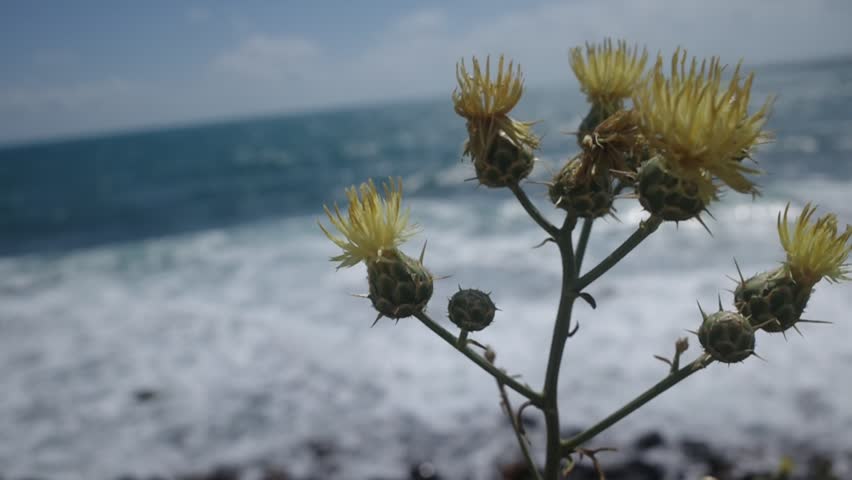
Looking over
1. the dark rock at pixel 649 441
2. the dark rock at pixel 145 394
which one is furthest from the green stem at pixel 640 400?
the dark rock at pixel 145 394

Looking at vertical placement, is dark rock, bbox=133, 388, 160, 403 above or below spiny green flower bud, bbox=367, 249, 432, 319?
below

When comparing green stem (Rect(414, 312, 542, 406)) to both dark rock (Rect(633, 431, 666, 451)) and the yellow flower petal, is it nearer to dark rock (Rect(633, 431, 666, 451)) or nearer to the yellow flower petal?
the yellow flower petal

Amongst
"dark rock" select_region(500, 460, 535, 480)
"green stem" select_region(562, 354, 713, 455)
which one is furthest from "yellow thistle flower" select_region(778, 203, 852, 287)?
"dark rock" select_region(500, 460, 535, 480)

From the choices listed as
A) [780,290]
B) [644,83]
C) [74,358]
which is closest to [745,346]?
[780,290]

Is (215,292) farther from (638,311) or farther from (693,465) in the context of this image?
(693,465)

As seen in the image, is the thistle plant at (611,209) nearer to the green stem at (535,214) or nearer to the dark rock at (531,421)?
the green stem at (535,214)

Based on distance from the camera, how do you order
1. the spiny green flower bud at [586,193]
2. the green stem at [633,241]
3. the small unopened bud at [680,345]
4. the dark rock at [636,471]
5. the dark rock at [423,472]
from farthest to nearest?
1. the dark rock at [423,472]
2. the dark rock at [636,471]
3. the small unopened bud at [680,345]
4. the spiny green flower bud at [586,193]
5. the green stem at [633,241]

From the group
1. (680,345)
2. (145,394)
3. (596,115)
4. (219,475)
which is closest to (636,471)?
(219,475)
